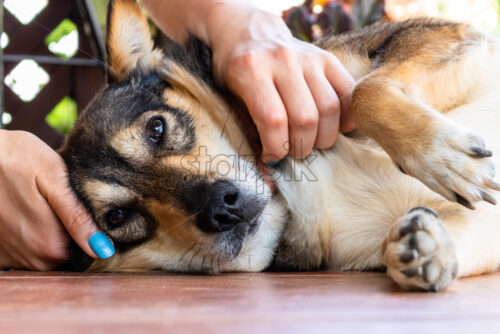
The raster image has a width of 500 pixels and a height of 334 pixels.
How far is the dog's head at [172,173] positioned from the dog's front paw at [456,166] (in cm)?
57

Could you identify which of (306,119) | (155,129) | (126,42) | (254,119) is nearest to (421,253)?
(306,119)

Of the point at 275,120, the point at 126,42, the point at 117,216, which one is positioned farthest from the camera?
the point at 126,42

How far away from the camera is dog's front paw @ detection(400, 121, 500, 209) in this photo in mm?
1347

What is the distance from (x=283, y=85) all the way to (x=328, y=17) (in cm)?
264

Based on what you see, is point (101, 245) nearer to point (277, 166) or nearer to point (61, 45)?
point (277, 166)

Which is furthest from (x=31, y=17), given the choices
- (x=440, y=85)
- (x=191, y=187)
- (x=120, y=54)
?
(x=440, y=85)

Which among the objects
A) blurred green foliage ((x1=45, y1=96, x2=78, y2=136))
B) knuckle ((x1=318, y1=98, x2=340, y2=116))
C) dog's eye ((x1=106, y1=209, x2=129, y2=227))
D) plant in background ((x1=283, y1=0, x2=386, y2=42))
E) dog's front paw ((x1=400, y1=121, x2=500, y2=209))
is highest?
plant in background ((x1=283, y1=0, x2=386, y2=42))

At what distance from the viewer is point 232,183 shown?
1651mm

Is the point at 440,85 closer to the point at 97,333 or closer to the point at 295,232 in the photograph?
the point at 295,232

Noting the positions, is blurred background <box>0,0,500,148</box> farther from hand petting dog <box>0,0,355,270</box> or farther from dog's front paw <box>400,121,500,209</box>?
dog's front paw <box>400,121,500,209</box>

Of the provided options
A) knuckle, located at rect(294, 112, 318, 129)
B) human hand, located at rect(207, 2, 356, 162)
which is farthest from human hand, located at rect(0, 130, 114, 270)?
knuckle, located at rect(294, 112, 318, 129)

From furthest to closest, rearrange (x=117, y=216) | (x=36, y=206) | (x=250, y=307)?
(x=117, y=216)
(x=36, y=206)
(x=250, y=307)

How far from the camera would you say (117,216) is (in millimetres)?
1771

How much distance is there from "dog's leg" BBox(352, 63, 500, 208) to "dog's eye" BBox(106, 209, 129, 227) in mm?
849
